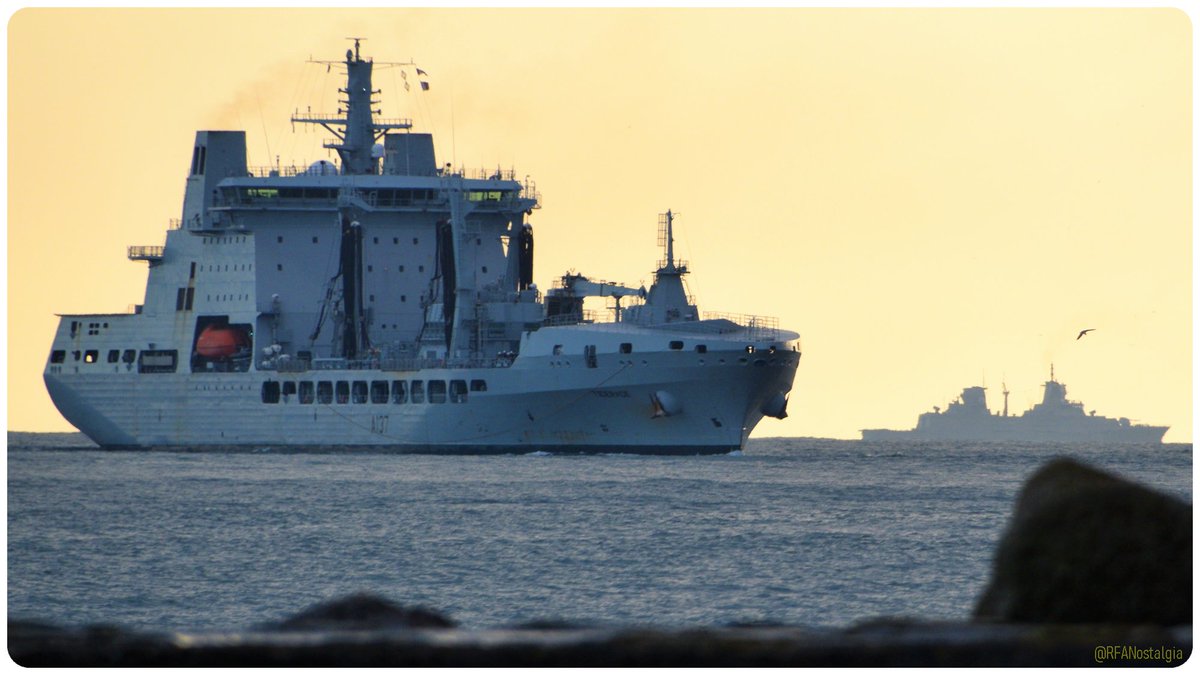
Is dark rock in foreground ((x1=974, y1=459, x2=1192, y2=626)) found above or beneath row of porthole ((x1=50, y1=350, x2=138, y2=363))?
beneath

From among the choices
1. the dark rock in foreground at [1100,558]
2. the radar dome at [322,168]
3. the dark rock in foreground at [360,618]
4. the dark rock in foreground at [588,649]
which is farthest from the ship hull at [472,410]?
the dark rock in foreground at [588,649]

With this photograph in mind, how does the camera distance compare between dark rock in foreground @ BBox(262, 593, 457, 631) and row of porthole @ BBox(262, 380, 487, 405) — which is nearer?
dark rock in foreground @ BBox(262, 593, 457, 631)

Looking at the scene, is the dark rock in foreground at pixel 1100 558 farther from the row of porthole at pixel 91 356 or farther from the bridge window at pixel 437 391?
the row of porthole at pixel 91 356

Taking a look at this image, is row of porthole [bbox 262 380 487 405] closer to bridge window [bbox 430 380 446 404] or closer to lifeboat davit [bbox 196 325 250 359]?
bridge window [bbox 430 380 446 404]

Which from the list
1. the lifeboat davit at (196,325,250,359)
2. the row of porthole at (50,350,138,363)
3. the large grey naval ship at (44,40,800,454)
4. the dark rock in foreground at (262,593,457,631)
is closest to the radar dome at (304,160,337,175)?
the large grey naval ship at (44,40,800,454)

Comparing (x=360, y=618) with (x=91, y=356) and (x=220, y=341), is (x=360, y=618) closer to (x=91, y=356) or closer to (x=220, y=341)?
(x=220, y=341)

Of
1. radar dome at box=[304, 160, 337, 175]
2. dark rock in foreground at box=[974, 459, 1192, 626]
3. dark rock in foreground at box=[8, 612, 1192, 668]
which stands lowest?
dark rock in foreground at box=[8, 612, 1192, 668]

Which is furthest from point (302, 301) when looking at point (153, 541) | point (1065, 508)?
point (1065, 508)

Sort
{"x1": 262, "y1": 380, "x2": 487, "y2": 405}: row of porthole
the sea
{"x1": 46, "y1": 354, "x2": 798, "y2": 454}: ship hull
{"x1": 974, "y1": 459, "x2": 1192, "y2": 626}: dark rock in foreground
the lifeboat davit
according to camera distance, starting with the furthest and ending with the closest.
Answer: the lifeboat davit
{"x1": 262, "y1": 380, "x2": 487, "y2": 405}: row of porthole
{"x1": 46, "y1": 354, "x2": 798, "y2": 454}: ship hull
the sea
{"x1": 974, "y1": 459, "x2": 1192, "y2": 626}: dark rock in foreground
